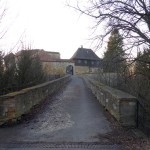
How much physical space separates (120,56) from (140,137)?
5911 mm

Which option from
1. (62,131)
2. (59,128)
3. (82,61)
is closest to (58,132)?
(62,131)

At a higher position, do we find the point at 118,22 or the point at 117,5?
the point at 117,5

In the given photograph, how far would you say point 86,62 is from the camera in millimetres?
102062

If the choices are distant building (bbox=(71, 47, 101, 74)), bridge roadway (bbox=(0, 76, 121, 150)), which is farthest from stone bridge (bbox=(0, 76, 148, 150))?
distant building (bbox=(71, 47, 101, 74))

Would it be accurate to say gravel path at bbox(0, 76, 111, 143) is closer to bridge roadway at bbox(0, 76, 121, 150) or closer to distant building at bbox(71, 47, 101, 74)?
bridge roadway at bbox(0, 76, 121, 150)

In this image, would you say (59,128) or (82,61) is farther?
(82,61)

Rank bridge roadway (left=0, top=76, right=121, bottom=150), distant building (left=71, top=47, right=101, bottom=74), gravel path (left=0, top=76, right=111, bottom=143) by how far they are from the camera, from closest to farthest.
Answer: bridge roadway (left=0, top=76, right=121, bottom=150)
gravel path (left=0, top=76, right=111, bottom=143)
distant building (left=71, top=47, right=101, bottom=74)

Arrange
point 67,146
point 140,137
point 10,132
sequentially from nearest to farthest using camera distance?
point 67,146
point 140,137
point 10,132

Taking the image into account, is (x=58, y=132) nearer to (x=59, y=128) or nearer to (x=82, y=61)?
(x=59, y=128)

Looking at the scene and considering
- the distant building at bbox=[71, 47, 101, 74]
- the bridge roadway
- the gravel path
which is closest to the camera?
the bridge roadway

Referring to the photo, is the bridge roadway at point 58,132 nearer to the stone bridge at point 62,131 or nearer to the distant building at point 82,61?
the stone bridge at point 62,131

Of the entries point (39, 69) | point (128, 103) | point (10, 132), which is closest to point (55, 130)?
point (10, 132)

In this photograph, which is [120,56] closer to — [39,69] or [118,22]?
[118,22]

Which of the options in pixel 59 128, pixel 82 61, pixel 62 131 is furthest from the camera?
pixel 82 61
